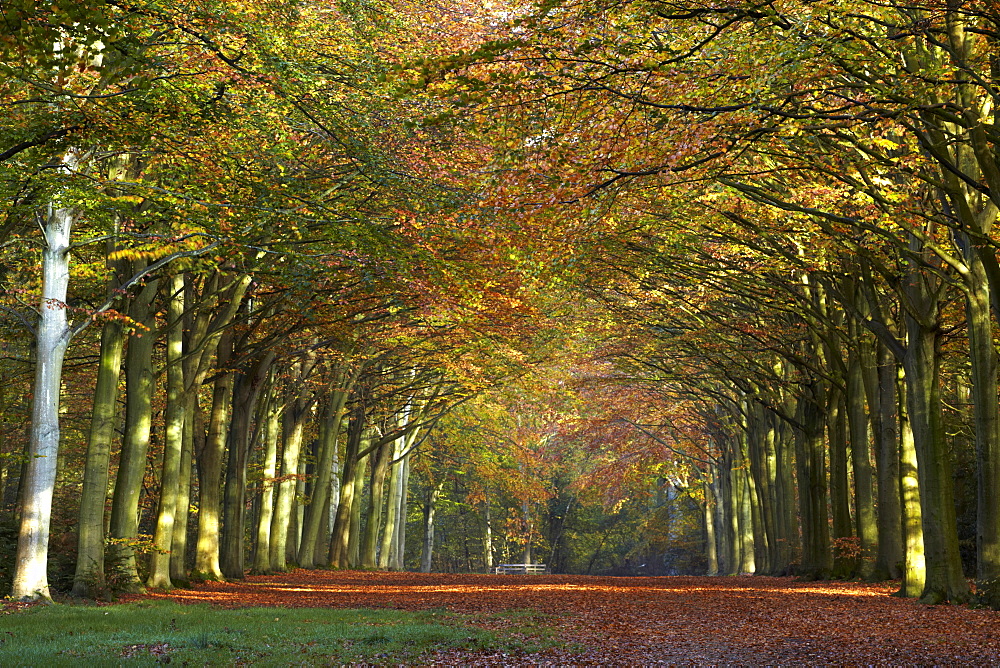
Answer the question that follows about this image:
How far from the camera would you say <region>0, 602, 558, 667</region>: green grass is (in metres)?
9.01

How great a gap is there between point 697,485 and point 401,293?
32.5 metres

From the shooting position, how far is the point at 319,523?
32.5 metres

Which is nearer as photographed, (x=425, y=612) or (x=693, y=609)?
(x=425, y=612)

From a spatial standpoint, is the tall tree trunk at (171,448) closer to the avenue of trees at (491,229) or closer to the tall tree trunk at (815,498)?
the avenue of trees at (491,229)

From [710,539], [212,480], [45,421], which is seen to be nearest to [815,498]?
[212,480]

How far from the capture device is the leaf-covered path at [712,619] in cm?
997

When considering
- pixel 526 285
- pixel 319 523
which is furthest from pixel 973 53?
pixel 319 523

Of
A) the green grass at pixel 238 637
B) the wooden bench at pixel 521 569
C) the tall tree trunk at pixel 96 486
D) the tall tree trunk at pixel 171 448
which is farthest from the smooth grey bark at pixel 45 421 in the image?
the wooden bench at pixel 521 569

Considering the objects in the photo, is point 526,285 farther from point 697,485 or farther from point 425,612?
point 697,485

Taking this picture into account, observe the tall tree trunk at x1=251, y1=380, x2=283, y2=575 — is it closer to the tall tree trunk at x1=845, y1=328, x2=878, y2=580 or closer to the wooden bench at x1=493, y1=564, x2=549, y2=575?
the tall tree trunk at x1=845, y1=328, x2=878, y2=580

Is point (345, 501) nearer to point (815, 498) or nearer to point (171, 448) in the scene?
point (171, 448)

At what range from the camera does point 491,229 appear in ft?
59.5

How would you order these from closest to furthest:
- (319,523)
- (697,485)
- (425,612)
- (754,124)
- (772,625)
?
(772,625), (754,124), (425,612), (319,523), (697,485)

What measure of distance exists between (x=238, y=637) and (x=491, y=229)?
9.74 meters
